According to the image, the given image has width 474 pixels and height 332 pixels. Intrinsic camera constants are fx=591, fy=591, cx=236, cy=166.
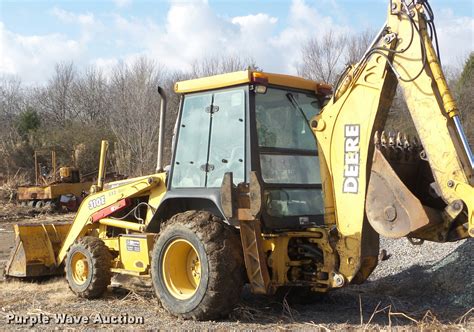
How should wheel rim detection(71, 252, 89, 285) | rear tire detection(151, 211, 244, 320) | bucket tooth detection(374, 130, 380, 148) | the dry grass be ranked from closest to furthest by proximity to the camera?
bucket tooth detection(374, 130, 380, 148)
the dry grass
rear tire detection(151, 211, 244, 320)
wheel rim detection(71, 252, 89, 285)

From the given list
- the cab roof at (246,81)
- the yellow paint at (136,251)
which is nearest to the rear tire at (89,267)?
the yellow paint at (136,251)

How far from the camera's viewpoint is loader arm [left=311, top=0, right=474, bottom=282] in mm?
4824

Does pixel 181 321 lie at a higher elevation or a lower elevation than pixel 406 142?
lower

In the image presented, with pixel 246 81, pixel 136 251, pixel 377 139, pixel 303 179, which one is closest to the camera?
pixel 377 139

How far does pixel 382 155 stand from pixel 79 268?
168 inches

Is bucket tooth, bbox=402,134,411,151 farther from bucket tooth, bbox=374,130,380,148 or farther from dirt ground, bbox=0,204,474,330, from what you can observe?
dirt ground, bbox=0,204,474,330

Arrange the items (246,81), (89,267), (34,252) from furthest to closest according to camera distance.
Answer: (34,252) < (89,267) < (246,81)

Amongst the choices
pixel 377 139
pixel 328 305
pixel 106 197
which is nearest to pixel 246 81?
pixel 377 139

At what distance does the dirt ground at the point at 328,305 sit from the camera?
561 centimetres

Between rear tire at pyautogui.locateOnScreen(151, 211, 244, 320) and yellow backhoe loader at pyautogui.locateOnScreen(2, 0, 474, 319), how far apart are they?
12 millimetres

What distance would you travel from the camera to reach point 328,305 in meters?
6.73

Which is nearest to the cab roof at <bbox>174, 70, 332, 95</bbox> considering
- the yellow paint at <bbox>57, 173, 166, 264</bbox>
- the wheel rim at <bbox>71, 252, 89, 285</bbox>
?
the yellow paint at <bbox>57, 173, 166, 264</bbox>

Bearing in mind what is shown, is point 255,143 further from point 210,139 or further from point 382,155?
point 382,155

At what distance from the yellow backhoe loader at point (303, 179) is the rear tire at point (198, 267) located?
1 cm
